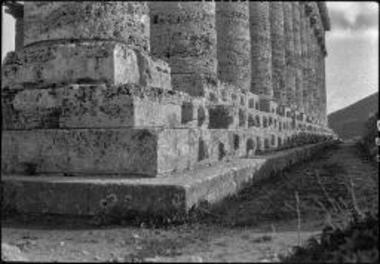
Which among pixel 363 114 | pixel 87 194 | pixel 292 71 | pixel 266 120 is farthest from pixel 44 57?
pixel 363 114

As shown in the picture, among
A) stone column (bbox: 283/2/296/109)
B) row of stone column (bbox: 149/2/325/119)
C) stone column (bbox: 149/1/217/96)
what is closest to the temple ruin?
stone column (bbox: 149/1/217/96)

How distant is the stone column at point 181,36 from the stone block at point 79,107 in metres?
3.32

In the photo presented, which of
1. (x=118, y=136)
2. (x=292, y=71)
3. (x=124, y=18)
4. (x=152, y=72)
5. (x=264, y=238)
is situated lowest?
(x=264, y=238)

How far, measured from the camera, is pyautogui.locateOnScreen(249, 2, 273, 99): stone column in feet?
49.3

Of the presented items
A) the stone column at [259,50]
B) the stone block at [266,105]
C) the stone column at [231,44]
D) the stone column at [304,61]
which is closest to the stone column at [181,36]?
the stone column at [231,44]

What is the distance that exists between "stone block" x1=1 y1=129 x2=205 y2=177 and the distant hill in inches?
2190

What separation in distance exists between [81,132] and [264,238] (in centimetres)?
207

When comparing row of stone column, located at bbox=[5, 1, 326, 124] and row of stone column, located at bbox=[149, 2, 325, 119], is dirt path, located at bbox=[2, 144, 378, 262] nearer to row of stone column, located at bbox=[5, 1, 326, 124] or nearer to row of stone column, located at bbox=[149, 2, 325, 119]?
row of stone column, located at bbox=[5, 1, 326, 124]

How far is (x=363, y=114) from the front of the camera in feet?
233

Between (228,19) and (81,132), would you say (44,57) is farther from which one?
(228,19)

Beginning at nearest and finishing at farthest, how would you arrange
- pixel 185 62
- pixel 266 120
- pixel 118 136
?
pixel 118 136
pixel 185 62
pixel 266 120

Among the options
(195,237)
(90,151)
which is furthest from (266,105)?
(195,237)

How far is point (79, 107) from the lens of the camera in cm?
516

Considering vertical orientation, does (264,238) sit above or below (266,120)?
below
